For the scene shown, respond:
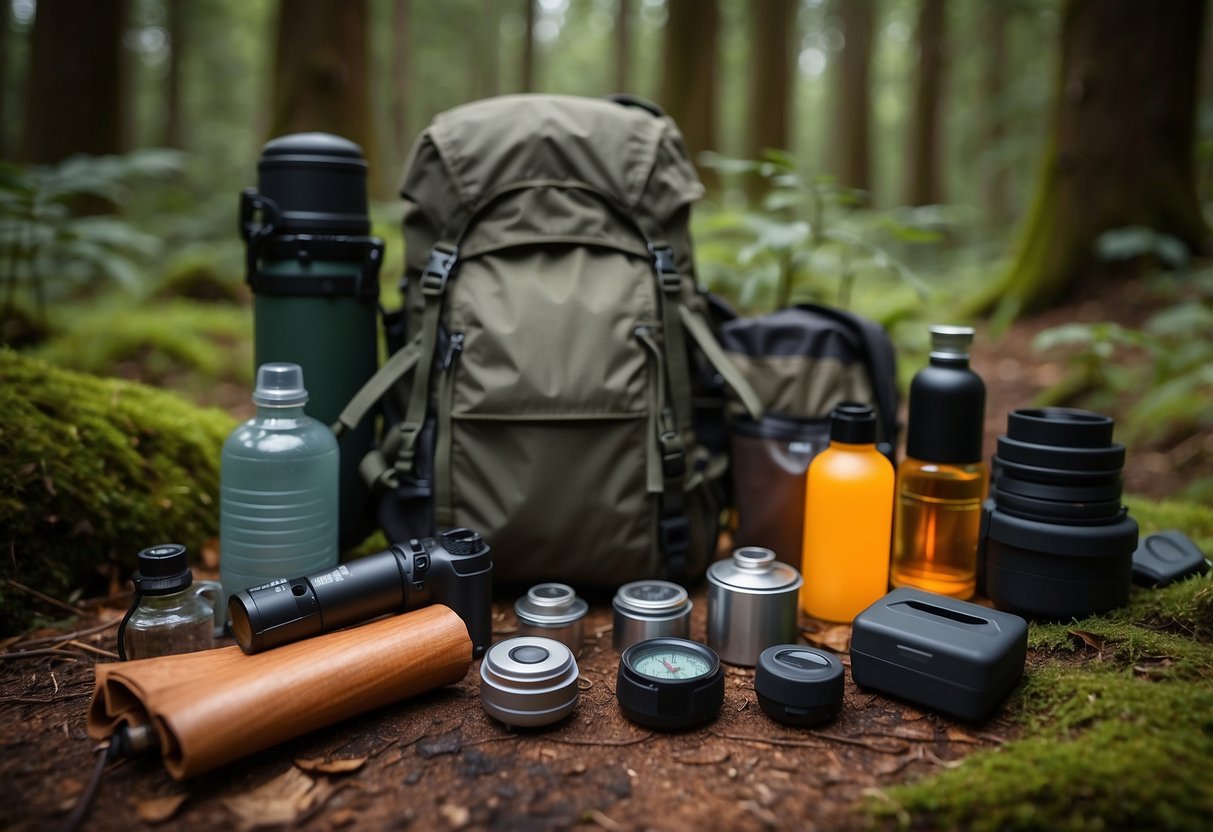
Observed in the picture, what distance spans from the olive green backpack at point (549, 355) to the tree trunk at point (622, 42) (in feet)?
48.3

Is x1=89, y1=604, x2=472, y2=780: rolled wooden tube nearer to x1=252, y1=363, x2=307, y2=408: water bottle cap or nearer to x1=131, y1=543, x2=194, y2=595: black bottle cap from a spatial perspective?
x1=131, y1=543, x2=194, y2=595: black bottle cap

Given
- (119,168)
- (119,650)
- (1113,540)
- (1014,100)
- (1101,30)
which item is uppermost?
(1014,100)

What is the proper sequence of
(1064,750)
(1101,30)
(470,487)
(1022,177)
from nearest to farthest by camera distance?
(1064,750) < (470,487) < (1101,30) < (1022,177)

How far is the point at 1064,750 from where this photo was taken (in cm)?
172

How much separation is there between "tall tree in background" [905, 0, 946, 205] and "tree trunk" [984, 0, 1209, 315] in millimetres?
7157

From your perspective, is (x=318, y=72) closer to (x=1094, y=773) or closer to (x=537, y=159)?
(x=537, y=159)

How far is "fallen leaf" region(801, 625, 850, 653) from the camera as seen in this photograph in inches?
97.2

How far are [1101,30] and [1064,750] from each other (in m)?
6.33

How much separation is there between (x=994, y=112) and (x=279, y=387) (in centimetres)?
1469

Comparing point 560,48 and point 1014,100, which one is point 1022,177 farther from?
point 560,48

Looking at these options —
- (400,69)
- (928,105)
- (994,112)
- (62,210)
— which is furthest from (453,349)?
(400,69)

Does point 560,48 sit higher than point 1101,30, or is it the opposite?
point 560,48

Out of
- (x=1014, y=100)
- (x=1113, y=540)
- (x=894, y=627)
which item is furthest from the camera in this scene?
(x=1014, y=100)

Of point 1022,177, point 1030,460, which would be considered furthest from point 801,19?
point 1030,460
